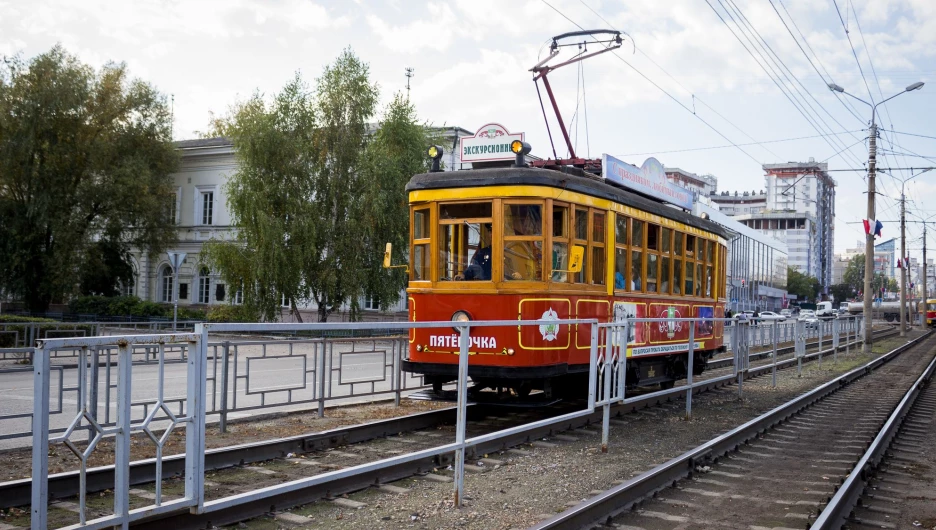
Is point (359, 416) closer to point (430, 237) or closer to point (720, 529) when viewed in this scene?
point (430, 237)

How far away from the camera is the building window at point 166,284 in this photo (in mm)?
50594

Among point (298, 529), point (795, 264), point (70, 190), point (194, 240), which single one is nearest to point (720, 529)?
point (298, 529)

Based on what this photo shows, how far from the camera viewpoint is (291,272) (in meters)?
32.0

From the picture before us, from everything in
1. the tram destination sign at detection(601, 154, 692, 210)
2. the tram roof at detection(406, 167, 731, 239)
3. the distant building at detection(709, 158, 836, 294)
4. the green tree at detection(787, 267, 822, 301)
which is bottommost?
the tram roof at detection(406, 167, 731, 239)

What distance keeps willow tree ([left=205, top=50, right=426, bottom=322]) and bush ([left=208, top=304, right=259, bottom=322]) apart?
382 mm

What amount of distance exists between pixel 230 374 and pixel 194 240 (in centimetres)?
4196

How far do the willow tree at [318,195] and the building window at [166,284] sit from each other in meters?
18.3

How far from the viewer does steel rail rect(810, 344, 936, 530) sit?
21.2 ft

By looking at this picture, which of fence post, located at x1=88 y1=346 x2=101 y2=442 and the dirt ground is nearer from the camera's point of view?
fence post, located at x1=88 y1=346 x2=101 y2=442

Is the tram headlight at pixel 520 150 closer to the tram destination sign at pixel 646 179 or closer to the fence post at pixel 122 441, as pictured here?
the tram destination sign at pixel 646 179

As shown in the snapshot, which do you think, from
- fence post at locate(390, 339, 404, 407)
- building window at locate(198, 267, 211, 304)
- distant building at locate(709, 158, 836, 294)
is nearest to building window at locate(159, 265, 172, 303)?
building window at locate(198, 267, 211, 304)

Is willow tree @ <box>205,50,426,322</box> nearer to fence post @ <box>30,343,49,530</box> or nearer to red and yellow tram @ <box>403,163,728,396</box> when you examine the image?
red and yellow tram @ <box>403,163,728,396</box>

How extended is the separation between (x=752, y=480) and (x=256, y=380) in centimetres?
544

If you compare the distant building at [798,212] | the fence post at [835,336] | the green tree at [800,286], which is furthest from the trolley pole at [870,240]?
the distant building at [798,212]
